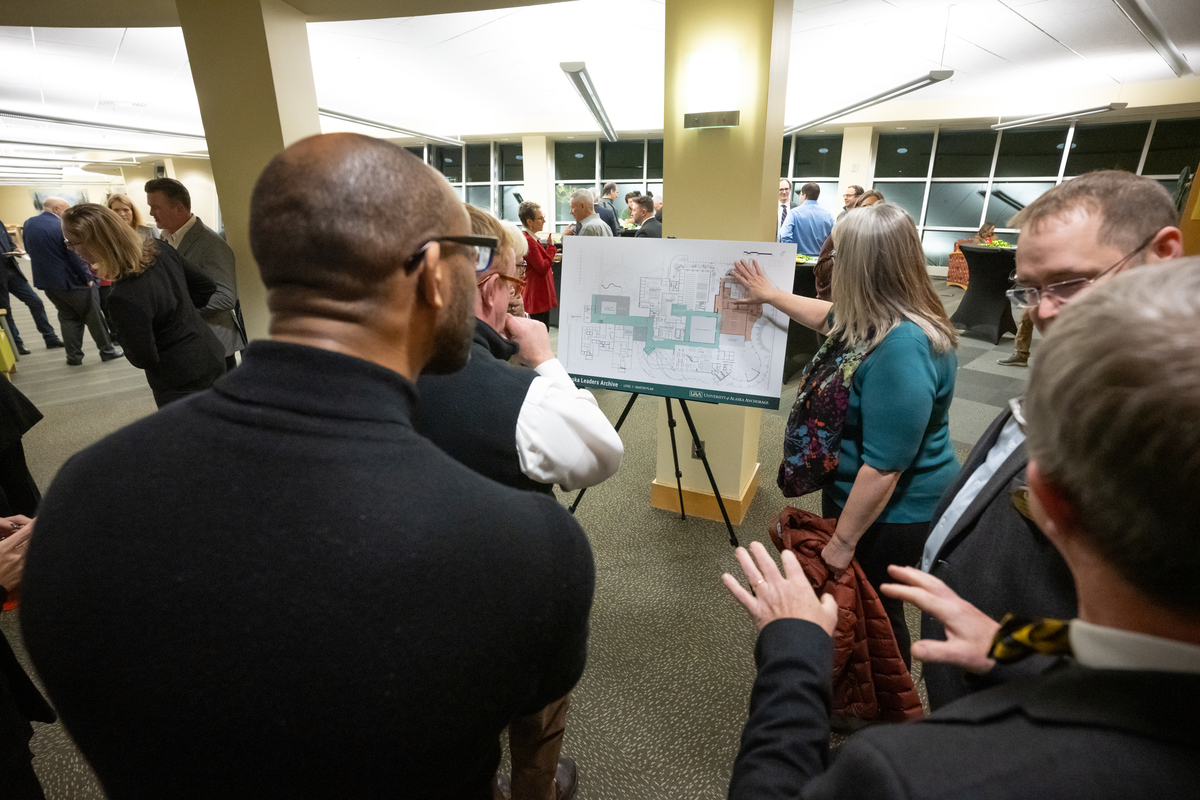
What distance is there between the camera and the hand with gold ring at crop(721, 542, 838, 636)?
2.42 ft

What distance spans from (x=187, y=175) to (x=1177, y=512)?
18.9 metres

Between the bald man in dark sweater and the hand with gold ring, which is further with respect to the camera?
the hand with gold ring

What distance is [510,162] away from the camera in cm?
1253

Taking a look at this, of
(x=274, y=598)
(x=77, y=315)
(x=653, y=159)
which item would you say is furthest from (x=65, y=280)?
(x=653, y=159)

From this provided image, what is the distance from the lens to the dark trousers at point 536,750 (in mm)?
1252

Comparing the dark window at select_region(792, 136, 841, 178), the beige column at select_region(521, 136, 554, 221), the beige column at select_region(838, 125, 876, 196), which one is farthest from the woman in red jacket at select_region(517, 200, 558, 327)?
the dark window at select_region(792, 136, 841, 178)

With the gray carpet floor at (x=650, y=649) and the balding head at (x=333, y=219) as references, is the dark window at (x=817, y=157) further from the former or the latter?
the balding head at (x=333, y=219)

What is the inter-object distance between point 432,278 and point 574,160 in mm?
12740

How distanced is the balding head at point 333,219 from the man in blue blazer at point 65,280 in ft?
20.2

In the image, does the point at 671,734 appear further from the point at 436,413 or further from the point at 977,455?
the point at 436,413

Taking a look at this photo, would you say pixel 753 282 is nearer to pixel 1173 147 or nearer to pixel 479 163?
pixel 1173 147

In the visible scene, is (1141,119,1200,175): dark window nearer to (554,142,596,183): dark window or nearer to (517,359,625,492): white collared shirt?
(554,142,596,183): dark window

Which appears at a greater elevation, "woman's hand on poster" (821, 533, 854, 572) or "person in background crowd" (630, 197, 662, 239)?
"person in background crowd" (630, 197, 662, 239)

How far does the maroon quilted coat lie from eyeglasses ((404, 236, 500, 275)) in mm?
1191
